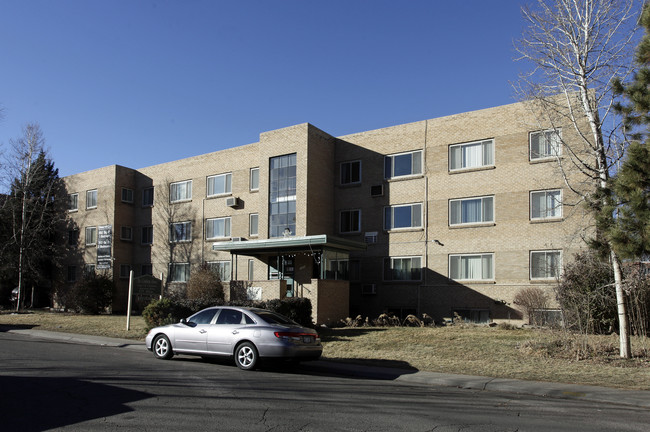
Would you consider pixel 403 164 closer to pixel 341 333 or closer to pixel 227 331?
pixel 341 333

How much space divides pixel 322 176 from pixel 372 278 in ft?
19.2

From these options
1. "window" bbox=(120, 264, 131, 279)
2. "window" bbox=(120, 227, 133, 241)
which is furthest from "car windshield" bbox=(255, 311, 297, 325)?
"window" bbox=(120, 227, 133, 241)

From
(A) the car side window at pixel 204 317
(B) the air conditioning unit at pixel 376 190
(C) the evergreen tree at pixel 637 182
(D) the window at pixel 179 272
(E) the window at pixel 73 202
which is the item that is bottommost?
(A) the car side window at pixel 204 317

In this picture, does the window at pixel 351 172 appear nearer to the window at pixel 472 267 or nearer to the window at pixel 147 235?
the window at pixel 472 267

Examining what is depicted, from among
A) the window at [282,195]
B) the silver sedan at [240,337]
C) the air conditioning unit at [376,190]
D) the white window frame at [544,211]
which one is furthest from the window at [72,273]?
the white window frame at [544,211]

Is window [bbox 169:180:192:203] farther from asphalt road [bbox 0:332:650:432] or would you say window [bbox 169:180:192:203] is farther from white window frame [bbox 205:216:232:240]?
asphalt road [bbox 0:332:650:432]

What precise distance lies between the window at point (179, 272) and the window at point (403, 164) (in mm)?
14631

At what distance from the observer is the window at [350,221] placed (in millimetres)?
29422

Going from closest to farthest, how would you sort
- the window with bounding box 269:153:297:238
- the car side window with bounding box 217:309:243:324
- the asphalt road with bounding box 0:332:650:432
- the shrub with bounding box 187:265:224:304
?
the asphalt road with bounding box 0:332:650:432, the car side window with bounding box 217:309:243:324, the shrub with bounding box 187:265:224:304, the window with bounding box 269:153:297:238

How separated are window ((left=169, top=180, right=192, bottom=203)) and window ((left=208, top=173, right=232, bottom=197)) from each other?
1880 mm

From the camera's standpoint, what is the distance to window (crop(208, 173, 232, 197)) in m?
33.9

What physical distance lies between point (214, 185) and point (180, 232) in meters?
4.18

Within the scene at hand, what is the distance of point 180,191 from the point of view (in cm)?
→ 3666

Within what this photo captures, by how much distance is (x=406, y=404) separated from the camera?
9469 mm
